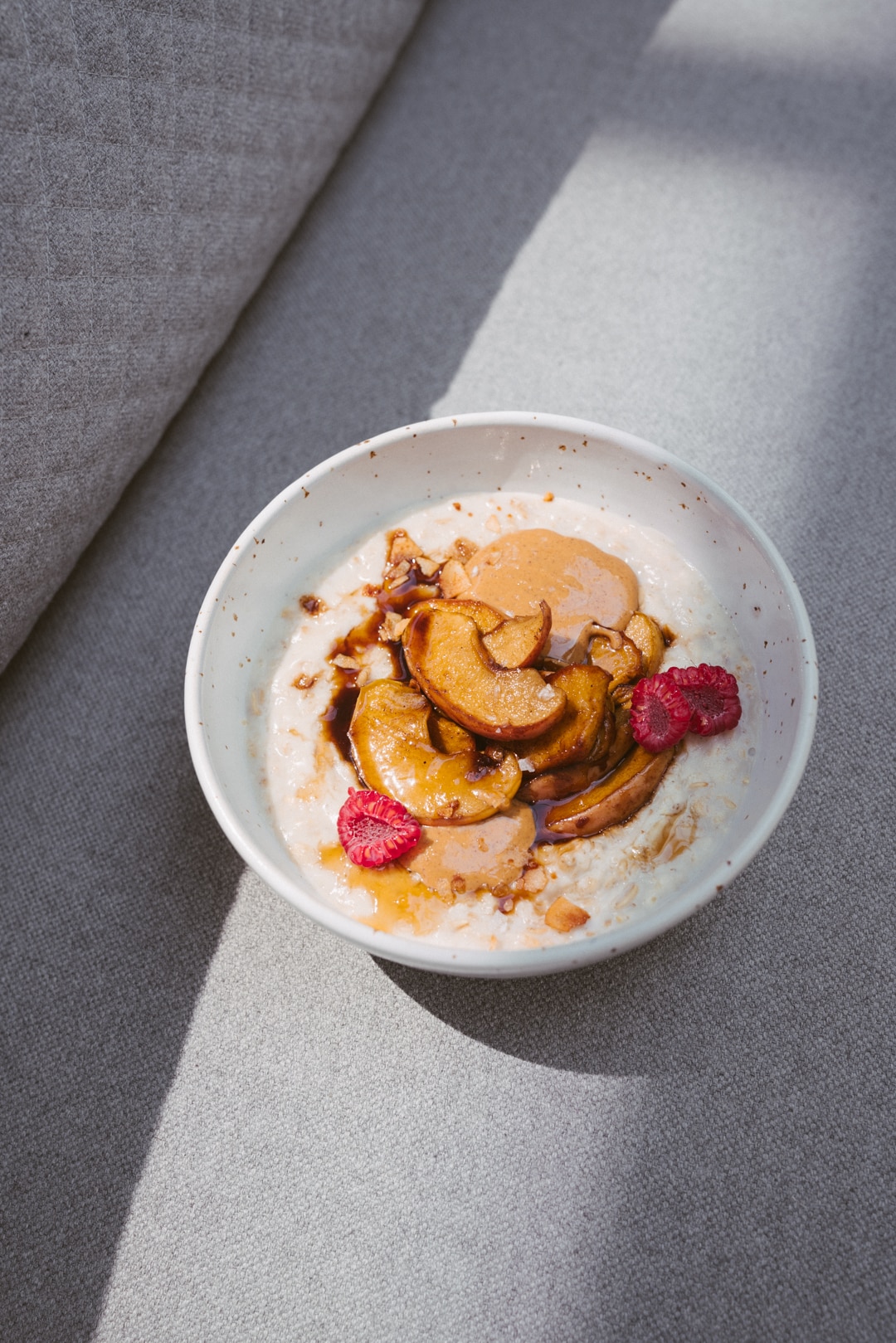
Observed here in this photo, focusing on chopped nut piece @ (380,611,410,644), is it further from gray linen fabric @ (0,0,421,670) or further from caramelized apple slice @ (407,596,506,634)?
gray linen fabric @ (0,0,421,670)

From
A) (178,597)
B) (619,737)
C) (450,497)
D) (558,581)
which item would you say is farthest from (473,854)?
(178,597)

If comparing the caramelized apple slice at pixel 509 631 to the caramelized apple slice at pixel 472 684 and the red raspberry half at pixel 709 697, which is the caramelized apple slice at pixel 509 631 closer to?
the caramelized apple slice at pixel 472 684

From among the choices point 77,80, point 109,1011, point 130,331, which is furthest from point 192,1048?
point 77,80

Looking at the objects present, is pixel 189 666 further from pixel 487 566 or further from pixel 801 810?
pixel 801 810

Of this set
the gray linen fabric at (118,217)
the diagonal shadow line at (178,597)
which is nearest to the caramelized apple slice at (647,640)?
the diagonal shadow line at (178,597)

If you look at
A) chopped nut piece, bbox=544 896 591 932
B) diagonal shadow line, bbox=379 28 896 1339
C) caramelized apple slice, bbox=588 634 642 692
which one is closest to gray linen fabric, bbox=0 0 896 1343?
diagonal shadow line, bbox=379 28 896 1339
